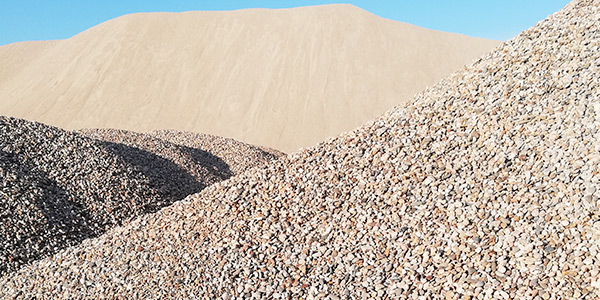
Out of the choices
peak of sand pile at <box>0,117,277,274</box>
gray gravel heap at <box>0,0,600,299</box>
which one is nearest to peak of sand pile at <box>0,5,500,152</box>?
peak of sand pile at <box>0,117,277,274</box>

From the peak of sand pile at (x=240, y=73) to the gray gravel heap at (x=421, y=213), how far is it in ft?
58.3

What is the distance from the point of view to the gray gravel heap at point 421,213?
5.15 m

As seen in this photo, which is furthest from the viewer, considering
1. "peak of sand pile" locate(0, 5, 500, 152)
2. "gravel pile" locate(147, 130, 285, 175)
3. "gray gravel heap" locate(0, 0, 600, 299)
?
"peak of sand pile" locate(0, 5, 500, 152)

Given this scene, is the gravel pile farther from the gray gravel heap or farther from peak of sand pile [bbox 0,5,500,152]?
peak of sand pile [bbox 0,5,500,152]

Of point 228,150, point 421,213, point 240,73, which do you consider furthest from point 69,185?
point 240,73

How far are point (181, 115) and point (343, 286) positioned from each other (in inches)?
972

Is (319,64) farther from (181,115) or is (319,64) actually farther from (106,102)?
(106,102)

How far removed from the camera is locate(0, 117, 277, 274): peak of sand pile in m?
8.26

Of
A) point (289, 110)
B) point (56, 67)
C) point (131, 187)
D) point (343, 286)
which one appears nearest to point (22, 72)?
point (56, 67)

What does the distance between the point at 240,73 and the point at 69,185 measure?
2215cm

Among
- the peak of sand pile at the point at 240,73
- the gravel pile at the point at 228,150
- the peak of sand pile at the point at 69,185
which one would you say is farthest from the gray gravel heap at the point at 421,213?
the peak of sand pile at the point at 240,73

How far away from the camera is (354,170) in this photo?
7.13 meters

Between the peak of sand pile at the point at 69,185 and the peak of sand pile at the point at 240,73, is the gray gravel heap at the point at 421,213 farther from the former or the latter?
the peak of sand pile at the point at 240,73

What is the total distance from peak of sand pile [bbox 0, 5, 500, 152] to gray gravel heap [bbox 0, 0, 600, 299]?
17765mm
